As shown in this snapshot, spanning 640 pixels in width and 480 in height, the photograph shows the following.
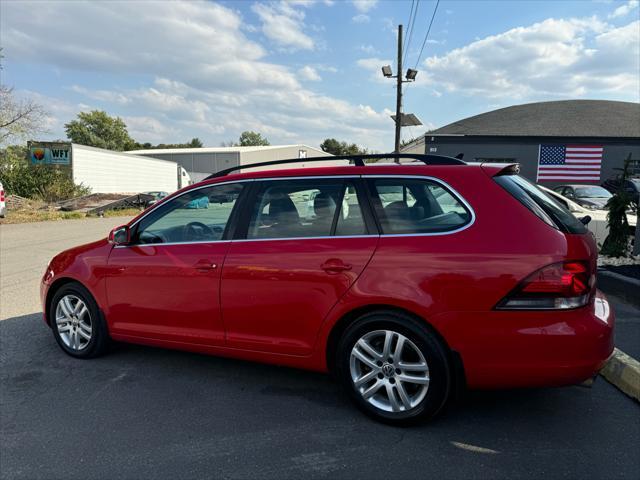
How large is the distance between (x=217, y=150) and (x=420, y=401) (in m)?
63.8

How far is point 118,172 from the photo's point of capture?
3788cm

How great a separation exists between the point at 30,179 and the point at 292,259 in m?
30.4

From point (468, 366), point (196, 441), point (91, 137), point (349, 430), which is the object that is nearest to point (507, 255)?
point (468, 366)

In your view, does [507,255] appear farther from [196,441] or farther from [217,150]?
[217,150]

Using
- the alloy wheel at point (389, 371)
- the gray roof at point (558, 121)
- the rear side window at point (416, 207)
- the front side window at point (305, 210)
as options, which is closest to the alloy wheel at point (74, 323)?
the front side window at point (305, 210)

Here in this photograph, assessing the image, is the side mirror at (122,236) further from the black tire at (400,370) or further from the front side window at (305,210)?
the black tire at (400,370)

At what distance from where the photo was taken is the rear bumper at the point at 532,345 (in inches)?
102

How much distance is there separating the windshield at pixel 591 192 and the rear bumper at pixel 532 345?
678 inches

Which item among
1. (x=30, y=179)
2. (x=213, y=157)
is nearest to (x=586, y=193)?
(x=30, y=179)

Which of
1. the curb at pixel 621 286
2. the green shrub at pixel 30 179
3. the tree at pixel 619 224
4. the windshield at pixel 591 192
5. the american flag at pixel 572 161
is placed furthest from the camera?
the american flag at pixel 572 161

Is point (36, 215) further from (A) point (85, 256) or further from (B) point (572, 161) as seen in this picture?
(B) point (572, 161)

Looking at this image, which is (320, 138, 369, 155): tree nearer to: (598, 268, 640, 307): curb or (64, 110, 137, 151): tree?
(64, 110, 137, 151): tree

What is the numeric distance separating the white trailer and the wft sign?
1.21ft

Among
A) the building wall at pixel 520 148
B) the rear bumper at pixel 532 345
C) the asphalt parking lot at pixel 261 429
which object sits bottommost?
the asphalt parking lot at pixel 261 429
